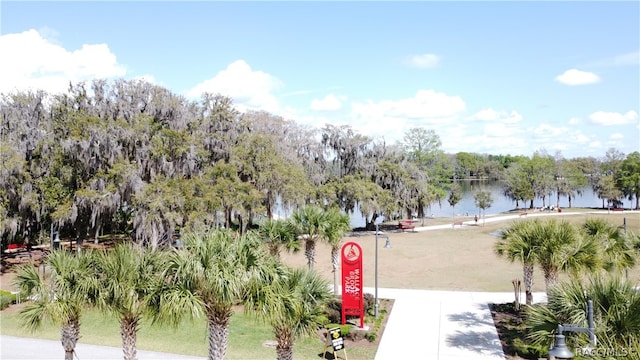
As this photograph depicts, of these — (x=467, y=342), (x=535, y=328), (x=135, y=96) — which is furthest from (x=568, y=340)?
(x=135, y=96)

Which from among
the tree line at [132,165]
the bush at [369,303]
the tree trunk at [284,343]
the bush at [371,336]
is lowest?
the bush at [371,336]

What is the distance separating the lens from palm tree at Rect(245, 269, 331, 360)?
11.6m

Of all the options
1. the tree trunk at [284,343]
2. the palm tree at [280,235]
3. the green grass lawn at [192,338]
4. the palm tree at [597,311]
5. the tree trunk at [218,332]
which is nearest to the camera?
the palm tree at [597,311]

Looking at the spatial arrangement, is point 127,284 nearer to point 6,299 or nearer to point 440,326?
point 440,326

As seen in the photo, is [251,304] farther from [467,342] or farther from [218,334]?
[467,342]

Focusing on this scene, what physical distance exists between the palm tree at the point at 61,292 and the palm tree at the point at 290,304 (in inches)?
154

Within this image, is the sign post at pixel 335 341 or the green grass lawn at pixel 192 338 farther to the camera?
the green grass lawn at pixel 192 338

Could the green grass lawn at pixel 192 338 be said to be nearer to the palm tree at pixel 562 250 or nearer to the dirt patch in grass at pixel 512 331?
the dirt patch in grass at pixel 512 331

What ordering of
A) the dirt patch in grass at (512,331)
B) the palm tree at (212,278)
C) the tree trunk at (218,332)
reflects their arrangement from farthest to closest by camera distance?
the dirt patch in grass at (512,331)
the tree trunk at (218,332)
the palm tree at (212,278)

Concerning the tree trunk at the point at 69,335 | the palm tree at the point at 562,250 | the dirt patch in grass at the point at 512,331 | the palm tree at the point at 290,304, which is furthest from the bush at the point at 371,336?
the tree trunk at the point at 69,335

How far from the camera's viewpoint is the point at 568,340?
10.6 metres

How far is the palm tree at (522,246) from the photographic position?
16984mm

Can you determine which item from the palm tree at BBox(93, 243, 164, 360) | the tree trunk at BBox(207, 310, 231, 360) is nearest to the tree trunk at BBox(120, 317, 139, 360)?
the palm tree at BBox(93, 243, 164, 360)

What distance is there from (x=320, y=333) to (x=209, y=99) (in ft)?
75.7
